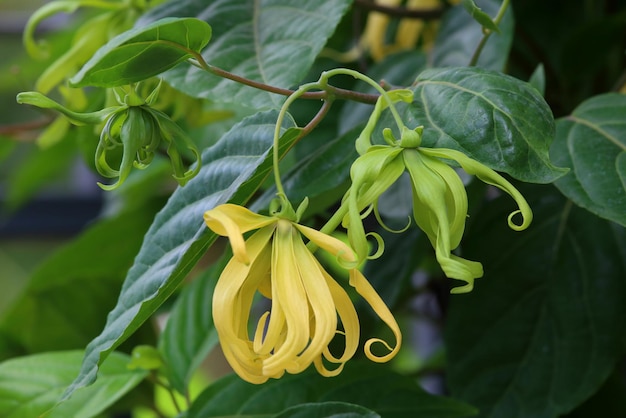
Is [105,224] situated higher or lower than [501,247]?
lower

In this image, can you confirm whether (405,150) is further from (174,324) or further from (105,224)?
(105,224)

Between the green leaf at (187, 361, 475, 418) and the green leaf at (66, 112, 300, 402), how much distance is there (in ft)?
0.36

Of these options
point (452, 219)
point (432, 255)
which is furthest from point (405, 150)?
point (432, 255)

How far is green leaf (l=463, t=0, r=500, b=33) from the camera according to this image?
275 mm

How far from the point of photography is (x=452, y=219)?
215mm

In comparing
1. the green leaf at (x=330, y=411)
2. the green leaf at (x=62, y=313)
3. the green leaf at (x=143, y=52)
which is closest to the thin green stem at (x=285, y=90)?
the green leaf at (x=143, y=52)

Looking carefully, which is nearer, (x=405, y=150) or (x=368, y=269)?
(x=405, y=150)

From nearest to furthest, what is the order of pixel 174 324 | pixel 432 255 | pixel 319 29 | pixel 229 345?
pixel 229 345 < pixel 319 29 < pixel 174 324 < pixel 432 255

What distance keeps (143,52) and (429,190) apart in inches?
4.0

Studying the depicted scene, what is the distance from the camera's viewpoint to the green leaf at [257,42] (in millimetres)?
298

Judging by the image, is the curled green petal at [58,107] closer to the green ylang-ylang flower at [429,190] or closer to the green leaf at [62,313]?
the green ylang-ylang flower at [429,190]

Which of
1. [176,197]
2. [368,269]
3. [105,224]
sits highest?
[176,197]

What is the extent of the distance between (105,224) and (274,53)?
29 cm

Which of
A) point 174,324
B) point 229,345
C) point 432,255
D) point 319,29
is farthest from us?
point 432,255
